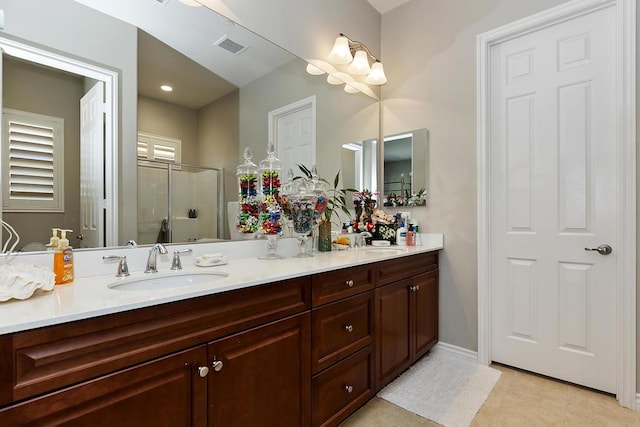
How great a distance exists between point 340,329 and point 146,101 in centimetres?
141

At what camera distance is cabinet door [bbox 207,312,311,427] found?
A: 1.08 m

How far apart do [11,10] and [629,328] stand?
3.26m

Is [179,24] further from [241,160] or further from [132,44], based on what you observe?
[241,160]

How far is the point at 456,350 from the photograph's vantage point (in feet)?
8.11

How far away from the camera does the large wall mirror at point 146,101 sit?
1.21 meters

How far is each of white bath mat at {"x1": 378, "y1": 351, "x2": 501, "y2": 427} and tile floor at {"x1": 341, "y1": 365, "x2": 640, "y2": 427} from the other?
0.18ft

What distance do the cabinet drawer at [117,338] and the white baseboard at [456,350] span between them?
73.0 inches

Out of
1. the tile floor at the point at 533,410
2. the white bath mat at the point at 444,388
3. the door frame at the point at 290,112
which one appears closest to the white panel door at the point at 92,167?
the door frame at the point at 290,112

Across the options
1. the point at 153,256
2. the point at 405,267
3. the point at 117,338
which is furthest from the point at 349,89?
the point at 117,338

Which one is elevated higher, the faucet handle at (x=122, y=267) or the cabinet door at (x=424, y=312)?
the faucet handle at (x=122, y=267)

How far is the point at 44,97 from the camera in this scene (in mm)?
1217

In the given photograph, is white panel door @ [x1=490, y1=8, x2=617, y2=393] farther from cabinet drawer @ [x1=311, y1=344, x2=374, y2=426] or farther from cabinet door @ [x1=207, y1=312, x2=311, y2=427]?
cabinet door @ [x1=207, y1=312, x2=311, y2=427]

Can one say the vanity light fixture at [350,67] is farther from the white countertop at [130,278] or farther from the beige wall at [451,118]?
the white countertop at [130,278]

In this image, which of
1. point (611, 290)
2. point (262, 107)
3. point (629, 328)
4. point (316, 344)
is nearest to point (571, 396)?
point (629, 328)
